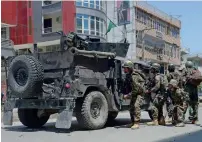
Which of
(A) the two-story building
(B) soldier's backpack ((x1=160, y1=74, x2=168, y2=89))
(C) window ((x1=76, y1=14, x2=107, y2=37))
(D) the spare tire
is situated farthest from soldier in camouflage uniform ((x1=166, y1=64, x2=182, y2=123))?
(A) the two-story building

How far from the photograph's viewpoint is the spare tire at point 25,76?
30.6 feet

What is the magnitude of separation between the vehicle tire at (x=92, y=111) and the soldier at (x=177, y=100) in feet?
5.91

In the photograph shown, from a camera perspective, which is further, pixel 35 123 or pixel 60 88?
pixel 35 123

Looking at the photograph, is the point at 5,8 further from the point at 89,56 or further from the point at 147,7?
the point at 89,56

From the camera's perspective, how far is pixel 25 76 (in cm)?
959

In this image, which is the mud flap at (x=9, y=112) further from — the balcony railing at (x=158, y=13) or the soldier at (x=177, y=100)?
the balcony railing at (x=158, y=13)

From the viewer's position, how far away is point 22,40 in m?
44.8

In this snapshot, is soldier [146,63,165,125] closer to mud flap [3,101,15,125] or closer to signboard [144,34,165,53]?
mud flap [3,101,15,125]

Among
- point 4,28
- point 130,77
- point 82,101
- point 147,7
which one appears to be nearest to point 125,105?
point 130,77

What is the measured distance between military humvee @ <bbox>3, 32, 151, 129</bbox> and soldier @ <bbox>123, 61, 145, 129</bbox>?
1.37ft

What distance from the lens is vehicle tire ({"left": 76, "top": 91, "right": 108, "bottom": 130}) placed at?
937 cm

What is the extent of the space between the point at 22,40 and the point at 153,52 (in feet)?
64.5

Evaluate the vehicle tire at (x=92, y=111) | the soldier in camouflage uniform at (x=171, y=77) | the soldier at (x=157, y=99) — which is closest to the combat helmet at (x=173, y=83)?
the soldier in camouflage uniform at (x=171, y=77)

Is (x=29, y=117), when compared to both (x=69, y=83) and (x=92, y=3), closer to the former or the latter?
(x=69, y=83)
